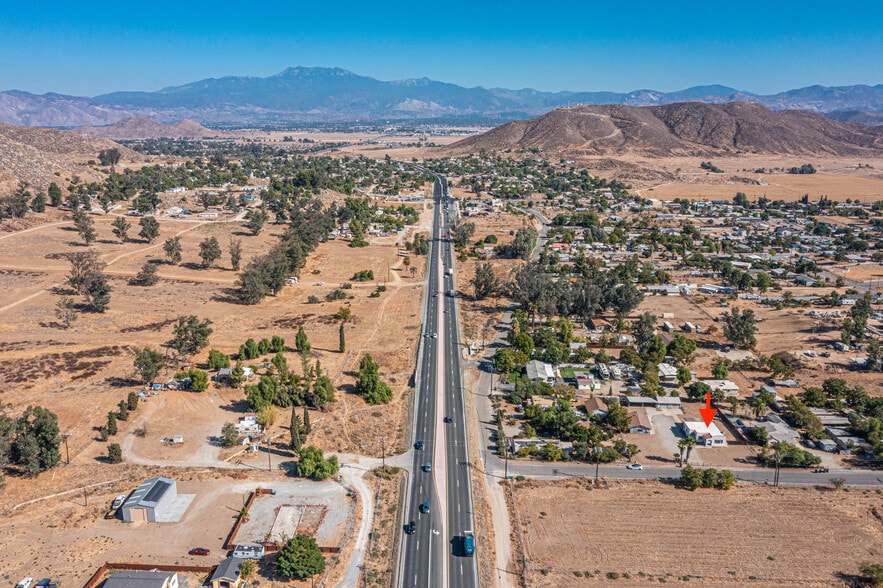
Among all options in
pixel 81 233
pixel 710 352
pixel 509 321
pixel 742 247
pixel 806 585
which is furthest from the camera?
pixel 742 247

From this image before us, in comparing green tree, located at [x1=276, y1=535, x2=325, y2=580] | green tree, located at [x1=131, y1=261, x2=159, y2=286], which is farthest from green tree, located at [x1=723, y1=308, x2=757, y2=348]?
green tree, located at [x1=131, y1=261, x2=159, y2=286]

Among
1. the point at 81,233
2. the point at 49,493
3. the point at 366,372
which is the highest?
the point at 81,233

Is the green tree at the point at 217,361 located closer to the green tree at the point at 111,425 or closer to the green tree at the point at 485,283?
the green tree at the point at 111,425

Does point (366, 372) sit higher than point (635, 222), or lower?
lower

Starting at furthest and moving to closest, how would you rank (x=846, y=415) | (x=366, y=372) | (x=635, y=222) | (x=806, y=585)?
1. (x=635, y=222)
2. (x=366, y=372)
3. (x=846, y=415)
4. (x=806, y=585)

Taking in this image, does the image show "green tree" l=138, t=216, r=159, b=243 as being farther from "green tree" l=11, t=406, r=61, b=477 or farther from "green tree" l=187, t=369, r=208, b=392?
"green tree" l=11, t=406, r=61, b=477

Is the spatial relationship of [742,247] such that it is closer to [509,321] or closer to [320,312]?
[509,321]

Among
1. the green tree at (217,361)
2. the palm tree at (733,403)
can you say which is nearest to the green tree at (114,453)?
the green tree at (217,361)

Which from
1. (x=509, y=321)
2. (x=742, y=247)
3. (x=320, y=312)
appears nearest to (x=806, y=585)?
(x=509, y=321)
